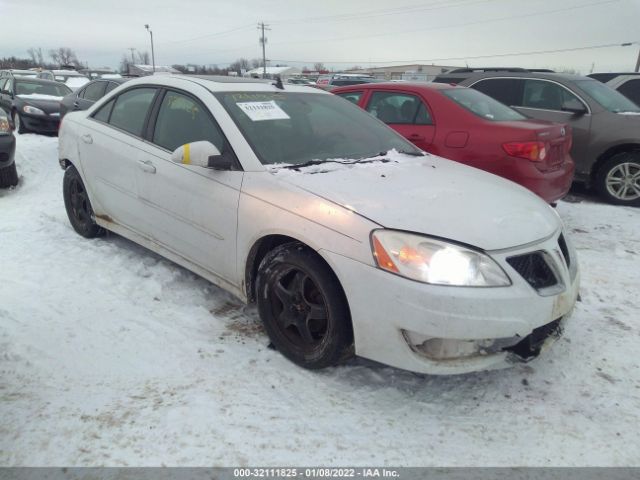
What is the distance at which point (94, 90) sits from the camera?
414 inches

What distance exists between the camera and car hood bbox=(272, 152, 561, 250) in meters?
2.37

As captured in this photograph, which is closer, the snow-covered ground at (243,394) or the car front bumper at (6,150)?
the snow-covered ground at (243,394)

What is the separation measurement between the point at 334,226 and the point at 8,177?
5868 mm

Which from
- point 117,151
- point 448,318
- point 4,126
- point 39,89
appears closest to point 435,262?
point 448,318

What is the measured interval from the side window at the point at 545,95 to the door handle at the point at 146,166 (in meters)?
5.69

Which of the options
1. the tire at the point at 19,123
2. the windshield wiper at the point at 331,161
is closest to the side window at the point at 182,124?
the windshield wiper at the point at 331,161

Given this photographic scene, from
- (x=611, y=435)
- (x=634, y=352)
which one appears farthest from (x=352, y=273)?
(x=634, y=352)

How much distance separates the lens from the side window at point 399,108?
5.31 m

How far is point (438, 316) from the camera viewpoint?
2178 millimetres

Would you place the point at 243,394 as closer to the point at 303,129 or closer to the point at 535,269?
the point at 535,269

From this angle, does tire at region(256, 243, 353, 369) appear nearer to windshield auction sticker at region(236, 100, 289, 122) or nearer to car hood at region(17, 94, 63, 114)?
windshield auction sticker at region(236, 100, 289, 122)

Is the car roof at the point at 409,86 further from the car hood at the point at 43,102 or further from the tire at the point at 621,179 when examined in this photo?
the car hood at the point at 43,102

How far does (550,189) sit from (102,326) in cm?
420

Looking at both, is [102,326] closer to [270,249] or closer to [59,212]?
[270,249]
